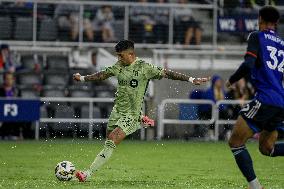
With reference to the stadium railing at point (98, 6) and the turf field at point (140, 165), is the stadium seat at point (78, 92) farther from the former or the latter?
the turf field at point (140, 165)

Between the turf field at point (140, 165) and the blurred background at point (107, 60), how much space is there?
0.99 metres

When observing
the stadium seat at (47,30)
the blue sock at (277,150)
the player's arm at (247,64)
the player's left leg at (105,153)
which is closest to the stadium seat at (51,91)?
the stadium seat at (47,30)

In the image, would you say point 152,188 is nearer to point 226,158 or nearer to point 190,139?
point 226,158

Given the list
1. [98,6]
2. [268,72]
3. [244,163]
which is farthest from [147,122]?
[98,6]

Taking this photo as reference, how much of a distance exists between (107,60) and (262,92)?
610 inches

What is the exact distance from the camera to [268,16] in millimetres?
12234

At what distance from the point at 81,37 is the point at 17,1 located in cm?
197

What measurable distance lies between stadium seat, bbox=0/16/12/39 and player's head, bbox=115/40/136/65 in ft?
39.6

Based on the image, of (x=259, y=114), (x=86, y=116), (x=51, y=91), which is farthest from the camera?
(x=51, y=91)

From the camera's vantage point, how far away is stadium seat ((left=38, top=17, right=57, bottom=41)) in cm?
2705

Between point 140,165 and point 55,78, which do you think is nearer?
point 140,165

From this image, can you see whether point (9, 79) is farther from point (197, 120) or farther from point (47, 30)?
point (197, 120)

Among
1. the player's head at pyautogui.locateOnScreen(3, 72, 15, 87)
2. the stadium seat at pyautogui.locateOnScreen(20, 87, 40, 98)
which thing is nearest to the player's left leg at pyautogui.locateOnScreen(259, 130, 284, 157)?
the player's head at pyautogui.locateOnScreen(3, 72, 15, 87)

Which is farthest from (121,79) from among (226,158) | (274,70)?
(226,158)
